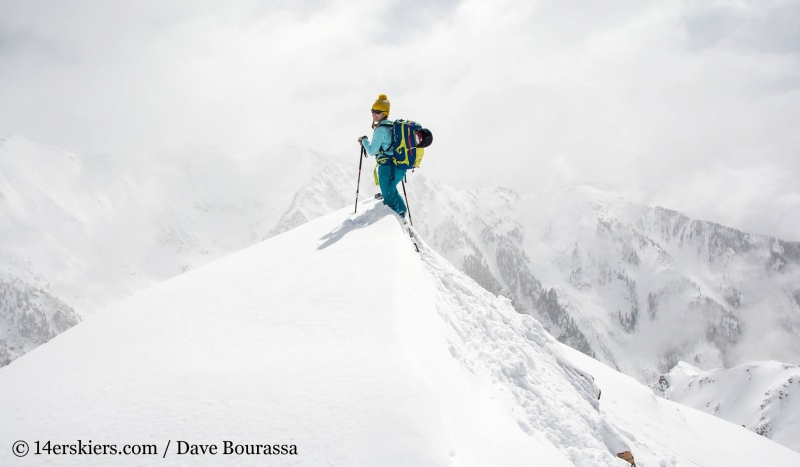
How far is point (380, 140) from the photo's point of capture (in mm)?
10773

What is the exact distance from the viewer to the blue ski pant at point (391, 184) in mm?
11156

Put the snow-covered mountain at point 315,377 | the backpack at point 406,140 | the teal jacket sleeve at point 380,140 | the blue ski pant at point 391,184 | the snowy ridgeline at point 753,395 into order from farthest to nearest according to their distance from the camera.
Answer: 1. the snowy ridgeline at point 753,395
2. the blue ski pant at point 391,184
3. the backpack at point 406,140
4. the teal jacket sleeve at point 380,140
5. the snow-covered mountain at point 315,377

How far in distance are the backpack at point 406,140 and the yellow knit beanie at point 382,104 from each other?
35 cm

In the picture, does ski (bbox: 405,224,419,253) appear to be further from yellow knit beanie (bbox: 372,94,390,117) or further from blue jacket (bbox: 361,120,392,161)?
yellow knit beanie (bbox: 372,94,390,117)

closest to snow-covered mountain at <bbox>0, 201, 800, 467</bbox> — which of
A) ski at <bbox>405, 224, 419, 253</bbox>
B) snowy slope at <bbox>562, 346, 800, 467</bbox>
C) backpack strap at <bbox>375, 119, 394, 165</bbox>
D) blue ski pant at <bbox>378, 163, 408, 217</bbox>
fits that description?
snowy slope at <bbox>562, 346, 800, 467</bbox>

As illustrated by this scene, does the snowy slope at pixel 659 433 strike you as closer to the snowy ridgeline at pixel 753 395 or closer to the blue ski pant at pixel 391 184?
the blue ski pant at pixel 391 184

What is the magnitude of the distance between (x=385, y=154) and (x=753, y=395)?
182036 mm

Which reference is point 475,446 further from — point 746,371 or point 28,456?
point 746,371

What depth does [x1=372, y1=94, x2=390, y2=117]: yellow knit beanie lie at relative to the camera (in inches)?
428

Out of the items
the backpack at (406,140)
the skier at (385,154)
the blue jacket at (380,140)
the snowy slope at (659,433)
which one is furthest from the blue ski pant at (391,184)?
the snowy slope at (659,433)

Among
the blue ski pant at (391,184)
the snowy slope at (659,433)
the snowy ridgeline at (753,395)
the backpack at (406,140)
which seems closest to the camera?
the snowy slope at (659,433)

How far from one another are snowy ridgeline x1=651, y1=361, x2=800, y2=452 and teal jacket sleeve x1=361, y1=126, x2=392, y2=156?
15372 cm

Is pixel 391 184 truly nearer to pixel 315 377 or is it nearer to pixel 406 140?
pixel 406 140

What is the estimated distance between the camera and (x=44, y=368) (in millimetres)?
4992
